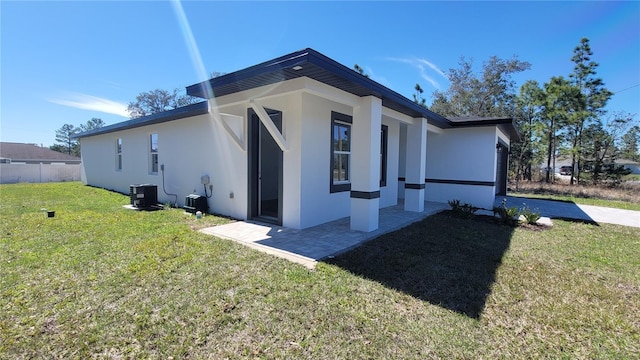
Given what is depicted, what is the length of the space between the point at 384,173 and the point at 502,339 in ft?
19.2

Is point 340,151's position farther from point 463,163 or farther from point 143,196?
point 143,196

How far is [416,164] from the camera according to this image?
7266mm

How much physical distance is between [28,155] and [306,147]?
3963 cm

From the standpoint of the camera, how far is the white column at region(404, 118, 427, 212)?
7195 mm

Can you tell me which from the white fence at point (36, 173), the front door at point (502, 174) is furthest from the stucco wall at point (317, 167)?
the white fence at point (36, 173)

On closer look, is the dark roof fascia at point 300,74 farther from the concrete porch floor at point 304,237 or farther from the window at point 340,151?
the concrete porch floor at point 304,237

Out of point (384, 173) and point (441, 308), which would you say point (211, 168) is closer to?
point (384, 173)

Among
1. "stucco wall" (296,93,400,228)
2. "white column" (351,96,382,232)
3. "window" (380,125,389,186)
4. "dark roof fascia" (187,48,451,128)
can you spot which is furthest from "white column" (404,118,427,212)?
"white column" (351,96,382,232)

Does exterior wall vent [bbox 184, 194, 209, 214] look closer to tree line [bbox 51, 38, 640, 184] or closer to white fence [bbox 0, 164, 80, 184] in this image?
tree line [bbox 51, 38, 640, 184]

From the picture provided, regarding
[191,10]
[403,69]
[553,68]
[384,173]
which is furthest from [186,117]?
[553,68]

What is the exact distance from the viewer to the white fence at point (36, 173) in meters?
16.7

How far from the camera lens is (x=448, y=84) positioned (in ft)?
71.9

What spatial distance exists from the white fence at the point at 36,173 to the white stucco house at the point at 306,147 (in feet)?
40.4

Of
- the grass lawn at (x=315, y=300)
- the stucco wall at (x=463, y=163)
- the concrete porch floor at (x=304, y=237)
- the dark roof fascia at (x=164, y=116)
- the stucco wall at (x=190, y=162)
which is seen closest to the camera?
the grass lawn at (x=315, y=300)
